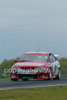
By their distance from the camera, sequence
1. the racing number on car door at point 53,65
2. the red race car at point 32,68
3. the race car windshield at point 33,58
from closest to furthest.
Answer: the red race car at point 32,68
the race car windshield at point 33,58
the racing number on car door at point 53,65

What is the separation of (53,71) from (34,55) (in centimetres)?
123

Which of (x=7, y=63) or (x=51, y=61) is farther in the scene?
(x=7, y=63)

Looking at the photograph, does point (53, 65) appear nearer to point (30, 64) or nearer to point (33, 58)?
point (33, 58)

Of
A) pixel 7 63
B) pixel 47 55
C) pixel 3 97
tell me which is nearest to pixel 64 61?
pixel 7 63

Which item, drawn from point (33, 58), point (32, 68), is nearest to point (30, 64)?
point (32, 68)

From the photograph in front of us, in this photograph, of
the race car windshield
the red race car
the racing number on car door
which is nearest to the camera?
the red race car

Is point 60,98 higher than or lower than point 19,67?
lower

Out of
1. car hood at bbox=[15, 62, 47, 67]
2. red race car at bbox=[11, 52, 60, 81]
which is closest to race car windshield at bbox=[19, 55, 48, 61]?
red race car at bbox=[11, 52, 60, 81]

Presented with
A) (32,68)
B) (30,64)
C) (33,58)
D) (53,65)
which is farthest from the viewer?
(53,65)

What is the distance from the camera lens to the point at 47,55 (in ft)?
75.1

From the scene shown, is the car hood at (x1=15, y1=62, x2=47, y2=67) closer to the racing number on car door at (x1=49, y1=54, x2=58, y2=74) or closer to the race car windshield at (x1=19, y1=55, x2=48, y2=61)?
the race car windshield at (x1=19, y1=55, x2=48, y2=61)

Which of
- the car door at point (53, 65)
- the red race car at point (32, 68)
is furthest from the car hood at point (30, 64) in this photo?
the car door at point (53, 65)

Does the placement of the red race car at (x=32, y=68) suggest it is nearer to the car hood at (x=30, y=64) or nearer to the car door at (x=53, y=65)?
the car hood at (x=30, y=64)

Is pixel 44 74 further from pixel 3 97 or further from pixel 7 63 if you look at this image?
pixel 7 63
